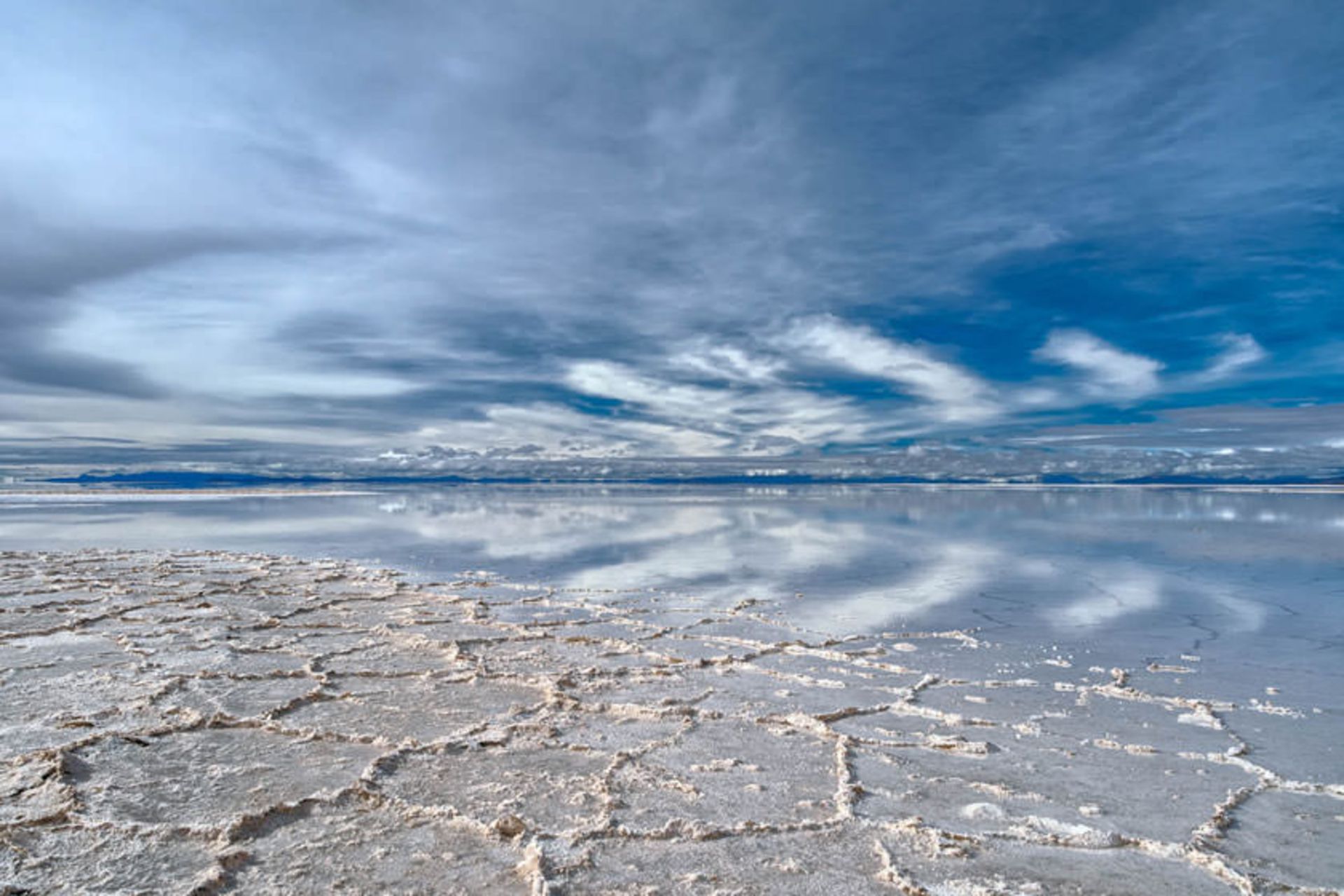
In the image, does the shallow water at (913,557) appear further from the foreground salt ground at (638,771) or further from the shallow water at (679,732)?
the foreground salt ground at (638,771)

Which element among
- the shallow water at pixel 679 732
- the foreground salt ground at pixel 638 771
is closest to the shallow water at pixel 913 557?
the shallow water at pixel 679 732

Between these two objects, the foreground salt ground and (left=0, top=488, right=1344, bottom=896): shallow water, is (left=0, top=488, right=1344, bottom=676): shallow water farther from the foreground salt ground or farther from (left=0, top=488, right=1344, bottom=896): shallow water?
the foreground salt ground

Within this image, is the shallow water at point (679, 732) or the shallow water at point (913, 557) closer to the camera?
the shallow water at point (679, 732)

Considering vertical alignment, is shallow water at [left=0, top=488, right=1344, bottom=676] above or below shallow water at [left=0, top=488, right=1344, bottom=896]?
above

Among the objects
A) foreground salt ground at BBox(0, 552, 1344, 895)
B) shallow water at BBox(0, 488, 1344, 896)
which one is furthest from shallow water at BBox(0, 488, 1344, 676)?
foreground salt ground at BBox(0, 552, 1344, 895)

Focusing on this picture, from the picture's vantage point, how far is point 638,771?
3977mm

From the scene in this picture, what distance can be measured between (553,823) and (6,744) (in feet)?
9.95

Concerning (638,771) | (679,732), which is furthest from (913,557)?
(638,771)

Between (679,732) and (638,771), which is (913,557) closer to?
(679,732)

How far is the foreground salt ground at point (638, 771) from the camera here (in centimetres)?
300

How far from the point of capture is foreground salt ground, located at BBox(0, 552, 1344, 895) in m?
3.00

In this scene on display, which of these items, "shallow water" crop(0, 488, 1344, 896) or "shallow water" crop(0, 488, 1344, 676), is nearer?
"shallow water" crop(0, 488, 1344, 896)

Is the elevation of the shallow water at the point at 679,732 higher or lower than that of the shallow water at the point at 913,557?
lower

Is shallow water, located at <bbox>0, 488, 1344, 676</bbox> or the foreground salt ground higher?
shallow water, located at <bbox>0, 488, 1344, 676</bbox>
